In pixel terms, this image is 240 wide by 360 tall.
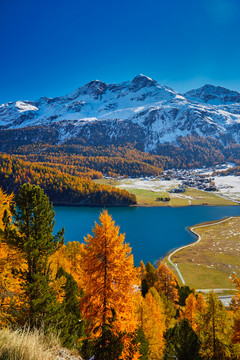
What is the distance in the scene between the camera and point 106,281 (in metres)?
12.9

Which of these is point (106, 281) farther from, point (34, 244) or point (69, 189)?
point (69, 189)

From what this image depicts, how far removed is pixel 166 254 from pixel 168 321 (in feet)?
155

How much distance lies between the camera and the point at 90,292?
42.4 feet

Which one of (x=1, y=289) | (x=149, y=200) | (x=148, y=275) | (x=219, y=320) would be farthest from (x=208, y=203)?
(x=1, y=289)

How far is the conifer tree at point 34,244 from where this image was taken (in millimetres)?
11594

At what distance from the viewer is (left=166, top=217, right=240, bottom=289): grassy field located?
185ft

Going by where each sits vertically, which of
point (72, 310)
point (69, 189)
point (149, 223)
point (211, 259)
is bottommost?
point (211, 259)

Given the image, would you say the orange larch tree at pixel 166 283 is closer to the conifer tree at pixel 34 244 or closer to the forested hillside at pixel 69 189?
the conifer tree at pixel 34 244

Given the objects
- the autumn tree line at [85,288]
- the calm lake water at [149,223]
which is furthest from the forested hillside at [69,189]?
the autumn tree line at [85,288]

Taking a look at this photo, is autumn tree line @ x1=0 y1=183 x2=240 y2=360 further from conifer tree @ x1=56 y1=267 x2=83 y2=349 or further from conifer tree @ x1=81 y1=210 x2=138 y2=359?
conifer tree @ x1=56 y1=267 x2=83 y2=349

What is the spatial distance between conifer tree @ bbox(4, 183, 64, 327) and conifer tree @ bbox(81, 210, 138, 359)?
7.30 feet

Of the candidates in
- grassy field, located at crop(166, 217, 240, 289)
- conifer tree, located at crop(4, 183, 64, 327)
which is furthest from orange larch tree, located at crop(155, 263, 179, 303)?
conifer tree, located at crop(4, 183, 64, 327)

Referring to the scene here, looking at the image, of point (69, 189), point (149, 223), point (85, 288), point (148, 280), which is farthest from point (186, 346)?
point (69, 189)

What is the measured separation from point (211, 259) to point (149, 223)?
1975 inches
